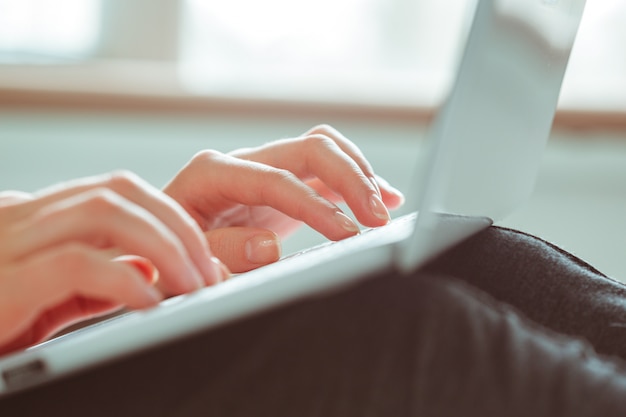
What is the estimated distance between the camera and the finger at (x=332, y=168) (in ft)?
2.10

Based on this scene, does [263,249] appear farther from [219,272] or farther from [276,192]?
[219,272]

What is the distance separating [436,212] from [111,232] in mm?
174

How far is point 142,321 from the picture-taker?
0.32 metres

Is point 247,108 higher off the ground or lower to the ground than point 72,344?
lower

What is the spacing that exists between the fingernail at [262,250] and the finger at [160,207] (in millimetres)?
190

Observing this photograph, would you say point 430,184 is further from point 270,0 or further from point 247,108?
point 270,0

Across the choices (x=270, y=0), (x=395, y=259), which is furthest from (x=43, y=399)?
(x=270, y=0)

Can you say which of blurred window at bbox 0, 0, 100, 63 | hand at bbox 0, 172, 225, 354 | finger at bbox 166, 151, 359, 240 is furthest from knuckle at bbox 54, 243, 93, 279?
blurred window at bbox 0, 0, 100, 63

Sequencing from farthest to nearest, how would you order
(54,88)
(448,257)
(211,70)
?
(211,70) < (54,88) < (448,257)

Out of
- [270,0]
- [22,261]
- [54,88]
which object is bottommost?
[54,88]

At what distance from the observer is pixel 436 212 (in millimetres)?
341

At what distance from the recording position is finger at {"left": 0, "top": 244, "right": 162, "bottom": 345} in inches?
14.9

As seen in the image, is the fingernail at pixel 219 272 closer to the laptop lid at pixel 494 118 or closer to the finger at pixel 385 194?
the laptop lid at pixel 494 118

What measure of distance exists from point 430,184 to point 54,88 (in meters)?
1.41
